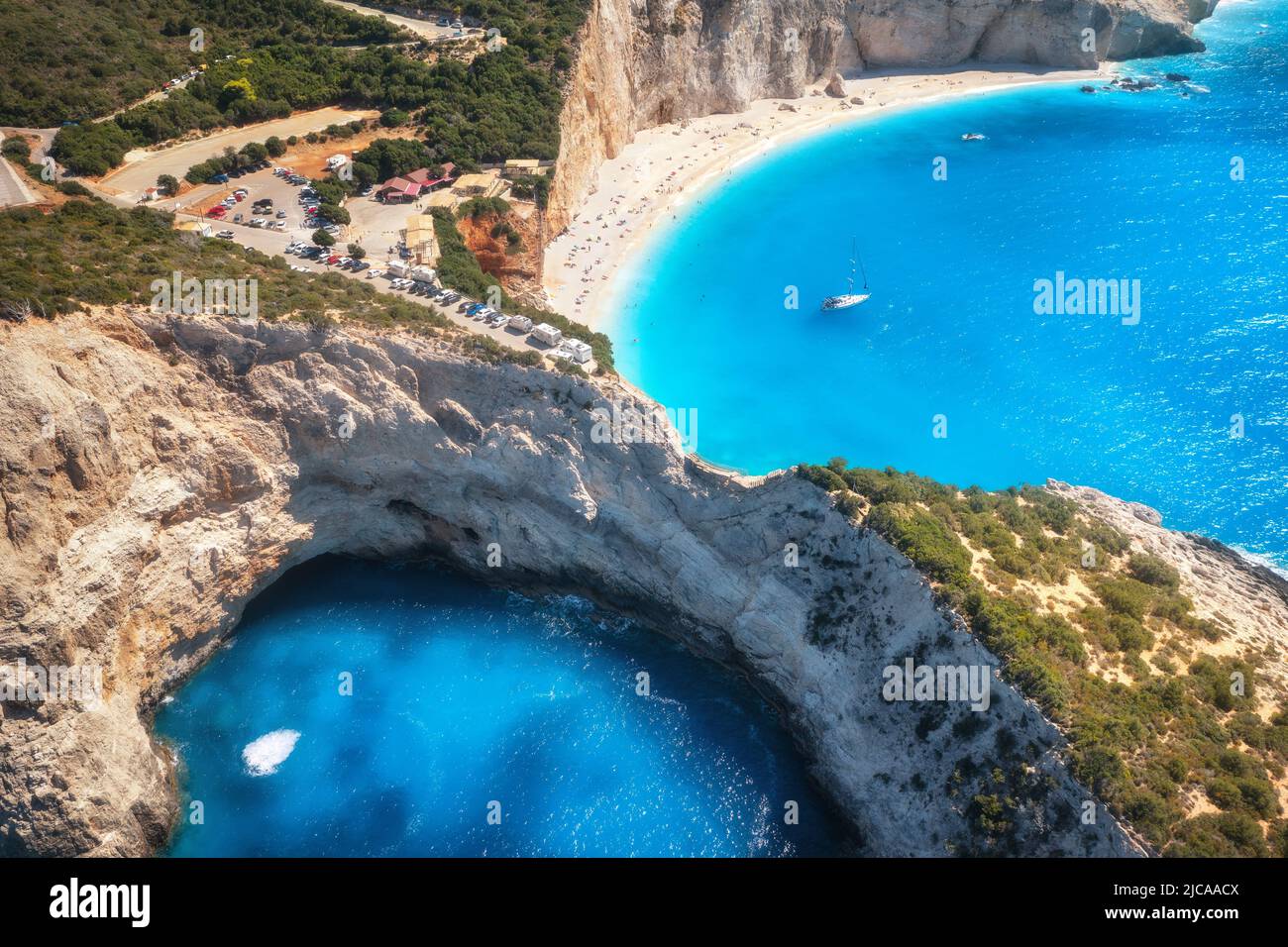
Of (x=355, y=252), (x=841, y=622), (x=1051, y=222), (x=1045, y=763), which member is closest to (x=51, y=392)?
(x=355, y=252)

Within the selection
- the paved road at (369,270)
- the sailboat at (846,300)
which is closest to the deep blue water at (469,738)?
the paved road at (369,270)

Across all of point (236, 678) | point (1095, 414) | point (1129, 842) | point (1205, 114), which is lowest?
point (236, 678)

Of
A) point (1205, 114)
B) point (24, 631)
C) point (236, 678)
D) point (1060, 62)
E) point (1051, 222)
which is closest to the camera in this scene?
point (24, 631)

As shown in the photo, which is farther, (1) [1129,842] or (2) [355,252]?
(2) [355,252]

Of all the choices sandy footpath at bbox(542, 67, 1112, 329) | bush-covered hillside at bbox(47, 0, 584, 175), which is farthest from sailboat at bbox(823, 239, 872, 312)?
bush-covered hillside at bbox(47, 0, 584, 175)

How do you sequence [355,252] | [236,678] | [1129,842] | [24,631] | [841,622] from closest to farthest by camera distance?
[1129,842] < [24,631] < [841,622] < [236,678] < [355,252]

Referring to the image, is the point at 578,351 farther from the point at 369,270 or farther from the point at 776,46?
the point at 776,46

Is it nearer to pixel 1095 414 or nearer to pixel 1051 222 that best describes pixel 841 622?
pixel 1095 414
